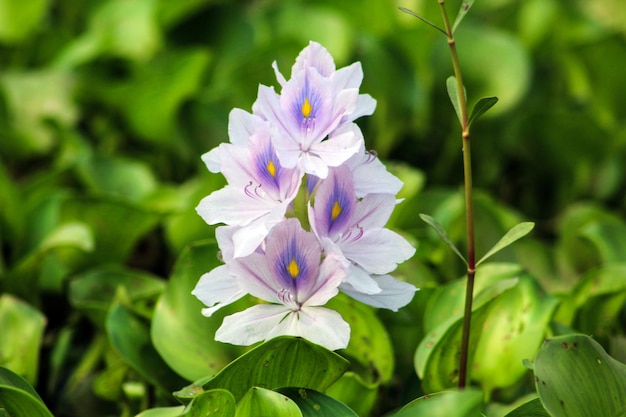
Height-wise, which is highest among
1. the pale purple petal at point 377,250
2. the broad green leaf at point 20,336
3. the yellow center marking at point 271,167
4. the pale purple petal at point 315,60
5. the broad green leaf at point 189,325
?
the pale purple petal at point 315,60

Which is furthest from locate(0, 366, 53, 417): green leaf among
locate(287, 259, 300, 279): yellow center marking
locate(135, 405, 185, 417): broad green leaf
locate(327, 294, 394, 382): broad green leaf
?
locate(327, 294, 394, 382): broad green leaf

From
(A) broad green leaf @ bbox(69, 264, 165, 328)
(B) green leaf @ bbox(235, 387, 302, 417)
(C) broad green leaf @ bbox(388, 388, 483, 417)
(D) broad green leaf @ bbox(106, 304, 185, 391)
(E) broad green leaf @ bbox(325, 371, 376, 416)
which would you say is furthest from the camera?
(A) broad green leaf @ bbox(69, 264, 165, 328)

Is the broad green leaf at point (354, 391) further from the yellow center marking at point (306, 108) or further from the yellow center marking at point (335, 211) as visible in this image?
the yellow center marking at point (306, 108)

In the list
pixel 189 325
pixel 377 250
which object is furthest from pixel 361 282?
pixel 189 325

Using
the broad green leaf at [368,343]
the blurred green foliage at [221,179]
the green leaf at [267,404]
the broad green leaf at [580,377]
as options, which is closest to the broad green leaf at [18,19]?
the blurred green foliage at [221,179]

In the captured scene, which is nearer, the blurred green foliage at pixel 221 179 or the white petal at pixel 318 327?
the white petal at pixel 318 327

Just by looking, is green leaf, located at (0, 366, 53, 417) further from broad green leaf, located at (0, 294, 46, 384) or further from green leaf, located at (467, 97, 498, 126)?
green leaf, located at (467, 97, 498, 126)

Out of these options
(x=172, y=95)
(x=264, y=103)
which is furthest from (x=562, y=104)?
(x=264, y=103)

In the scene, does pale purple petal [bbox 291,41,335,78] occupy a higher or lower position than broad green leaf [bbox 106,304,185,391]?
higher

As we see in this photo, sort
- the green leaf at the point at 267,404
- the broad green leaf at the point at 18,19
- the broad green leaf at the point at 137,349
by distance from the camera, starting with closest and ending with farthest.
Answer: the green leaf at the point at 267,404, the broad green leaf at the point at 137,349, the broad green leaf at the point at 18,19
